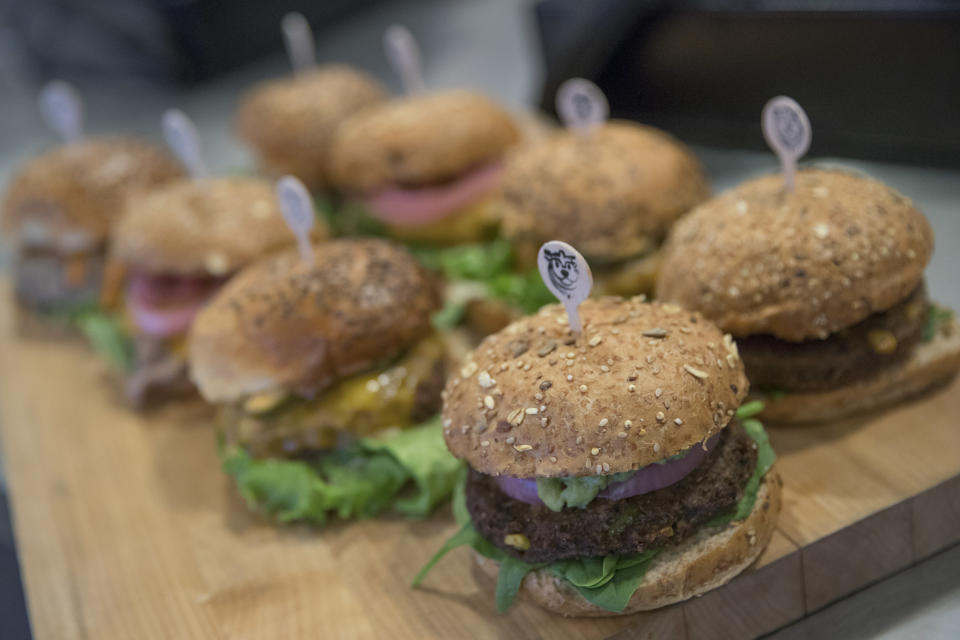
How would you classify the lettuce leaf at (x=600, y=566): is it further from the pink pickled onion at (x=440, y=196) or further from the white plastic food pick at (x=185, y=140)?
the white plastic food pick at (x=185, y=140)

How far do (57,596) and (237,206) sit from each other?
2.08 m

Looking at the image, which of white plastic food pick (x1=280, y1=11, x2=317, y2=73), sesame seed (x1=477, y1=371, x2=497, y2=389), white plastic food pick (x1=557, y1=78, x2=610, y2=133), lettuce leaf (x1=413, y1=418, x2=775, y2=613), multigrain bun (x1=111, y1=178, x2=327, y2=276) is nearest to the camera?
lettuce leaf (x1=413, y1=418, x2=775, y2=613)

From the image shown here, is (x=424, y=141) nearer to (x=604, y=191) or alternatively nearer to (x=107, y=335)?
(x=604, y=191)

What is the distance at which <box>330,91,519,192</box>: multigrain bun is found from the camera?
521 cm

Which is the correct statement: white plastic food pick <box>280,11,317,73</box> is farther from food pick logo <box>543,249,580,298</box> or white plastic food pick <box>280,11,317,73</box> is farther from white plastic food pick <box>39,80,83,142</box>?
food pick logo <box>543,249,580,298</box>

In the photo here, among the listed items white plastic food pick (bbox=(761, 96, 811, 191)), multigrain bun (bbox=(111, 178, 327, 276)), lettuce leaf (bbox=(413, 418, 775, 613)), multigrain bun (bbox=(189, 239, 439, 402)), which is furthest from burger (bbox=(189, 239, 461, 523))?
white plastic food pick (bbox=(761, 96, 811, 191))

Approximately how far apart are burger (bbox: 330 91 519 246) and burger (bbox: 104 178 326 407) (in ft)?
1.51

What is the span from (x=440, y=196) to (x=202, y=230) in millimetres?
1251

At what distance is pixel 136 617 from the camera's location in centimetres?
351

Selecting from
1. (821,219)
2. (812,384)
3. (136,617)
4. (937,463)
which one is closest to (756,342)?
(812,384)

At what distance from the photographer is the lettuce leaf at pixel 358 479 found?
366 cm

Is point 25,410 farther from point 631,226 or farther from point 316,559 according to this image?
point 631,226

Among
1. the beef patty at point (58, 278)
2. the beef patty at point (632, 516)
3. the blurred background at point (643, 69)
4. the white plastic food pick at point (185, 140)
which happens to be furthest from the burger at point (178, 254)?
the beef patty at point (632, 516)

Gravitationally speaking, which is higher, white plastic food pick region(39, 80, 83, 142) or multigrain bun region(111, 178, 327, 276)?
white plastic food pick region(39, 80, 83, 142)
